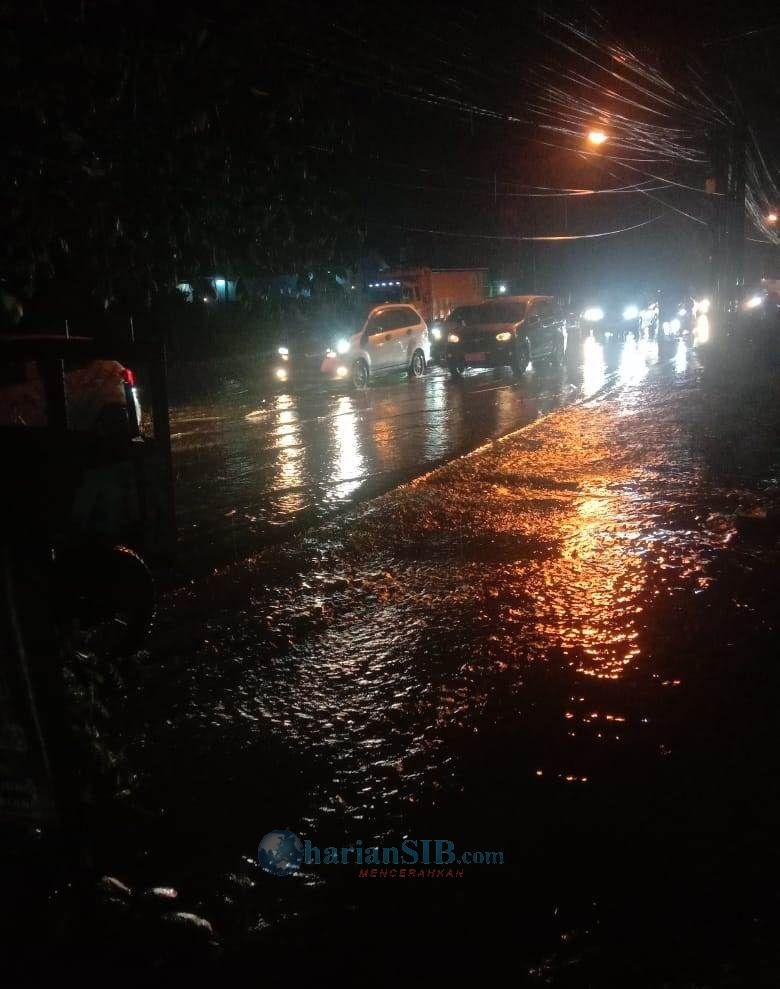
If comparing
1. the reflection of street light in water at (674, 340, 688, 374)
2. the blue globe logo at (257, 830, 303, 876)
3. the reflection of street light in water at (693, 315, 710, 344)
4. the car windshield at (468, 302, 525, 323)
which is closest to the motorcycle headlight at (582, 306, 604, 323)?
the reflection of street light in water at (674, 340, 688, 374)

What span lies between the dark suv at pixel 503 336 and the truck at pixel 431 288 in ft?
38.8

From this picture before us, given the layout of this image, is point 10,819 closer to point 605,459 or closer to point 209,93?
point 209,93

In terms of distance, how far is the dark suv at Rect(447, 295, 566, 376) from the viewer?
1989cm

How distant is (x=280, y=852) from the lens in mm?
2877

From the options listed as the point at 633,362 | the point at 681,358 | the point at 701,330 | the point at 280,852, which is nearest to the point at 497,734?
the point at 280,852

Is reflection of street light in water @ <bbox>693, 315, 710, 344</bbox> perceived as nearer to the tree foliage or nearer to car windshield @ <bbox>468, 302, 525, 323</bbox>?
car windshield @ <bbox>468, 302, 525, 323</bbox>

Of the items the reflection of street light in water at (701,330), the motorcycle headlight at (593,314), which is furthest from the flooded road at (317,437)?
the reflection of street light in water at (701,330)

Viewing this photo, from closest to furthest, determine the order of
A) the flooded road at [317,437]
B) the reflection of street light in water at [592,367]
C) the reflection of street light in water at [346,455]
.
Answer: the flooded road at [317,437], the reflection of street light in water at [346,455], the reflection of street light in water at [592,367]

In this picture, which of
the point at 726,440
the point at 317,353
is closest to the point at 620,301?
the point at 317,353

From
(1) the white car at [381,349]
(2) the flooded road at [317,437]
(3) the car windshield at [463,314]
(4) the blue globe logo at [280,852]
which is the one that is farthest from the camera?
(3) the car windshield at [463,314]

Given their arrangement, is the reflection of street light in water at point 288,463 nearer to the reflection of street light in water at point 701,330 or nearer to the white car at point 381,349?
the white car at point 381,349

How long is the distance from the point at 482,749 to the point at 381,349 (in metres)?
17.0

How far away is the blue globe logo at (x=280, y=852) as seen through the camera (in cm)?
280

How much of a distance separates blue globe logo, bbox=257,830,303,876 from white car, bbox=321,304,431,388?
A: 1663 centimetres
